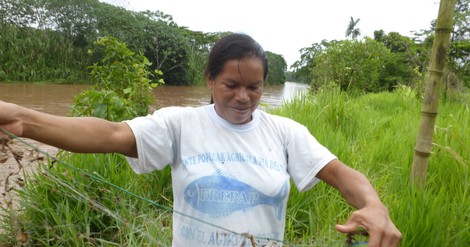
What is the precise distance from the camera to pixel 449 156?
7.63 feet

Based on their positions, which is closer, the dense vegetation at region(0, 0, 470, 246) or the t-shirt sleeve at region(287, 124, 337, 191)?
the t-shirt sleeve at region(287, 124, 337, 191)

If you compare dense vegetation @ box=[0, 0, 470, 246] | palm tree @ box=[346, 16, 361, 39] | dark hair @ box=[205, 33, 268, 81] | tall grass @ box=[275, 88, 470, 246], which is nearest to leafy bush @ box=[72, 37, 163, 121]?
dense vegetation @ box=[0, 0, 470, 246]

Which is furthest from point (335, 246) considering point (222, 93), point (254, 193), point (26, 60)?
point (26, 60)

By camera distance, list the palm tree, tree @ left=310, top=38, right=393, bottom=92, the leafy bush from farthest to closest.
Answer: the palm tree
tree @ left=310, top=38, right=393, bottom=92
the leafy bush

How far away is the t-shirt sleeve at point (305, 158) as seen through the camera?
124cm

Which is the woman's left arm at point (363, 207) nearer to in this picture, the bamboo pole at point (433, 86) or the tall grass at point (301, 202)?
the tall grass at point (301, 202)

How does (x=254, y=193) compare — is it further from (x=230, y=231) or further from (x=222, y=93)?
(x=222, y=93)

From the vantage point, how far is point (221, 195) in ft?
3.91

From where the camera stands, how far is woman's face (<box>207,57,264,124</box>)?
4.10 ft

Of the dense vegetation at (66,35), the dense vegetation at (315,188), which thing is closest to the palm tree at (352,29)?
the dense vegetation at (66,35)

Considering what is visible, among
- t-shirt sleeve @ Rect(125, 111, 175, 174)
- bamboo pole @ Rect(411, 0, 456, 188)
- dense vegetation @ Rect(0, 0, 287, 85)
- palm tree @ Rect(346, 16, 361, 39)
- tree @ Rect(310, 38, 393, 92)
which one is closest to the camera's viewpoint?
t-shirt sleeve @ Rect(125, 111, 175, 174)

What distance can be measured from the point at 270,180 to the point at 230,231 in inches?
8.6

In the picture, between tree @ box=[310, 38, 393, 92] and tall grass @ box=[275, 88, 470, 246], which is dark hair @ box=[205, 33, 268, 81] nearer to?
tall grass @ box=[275, 88, 470, 246]

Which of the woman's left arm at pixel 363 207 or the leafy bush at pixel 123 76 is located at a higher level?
the leafy bush at pixel 123 76
